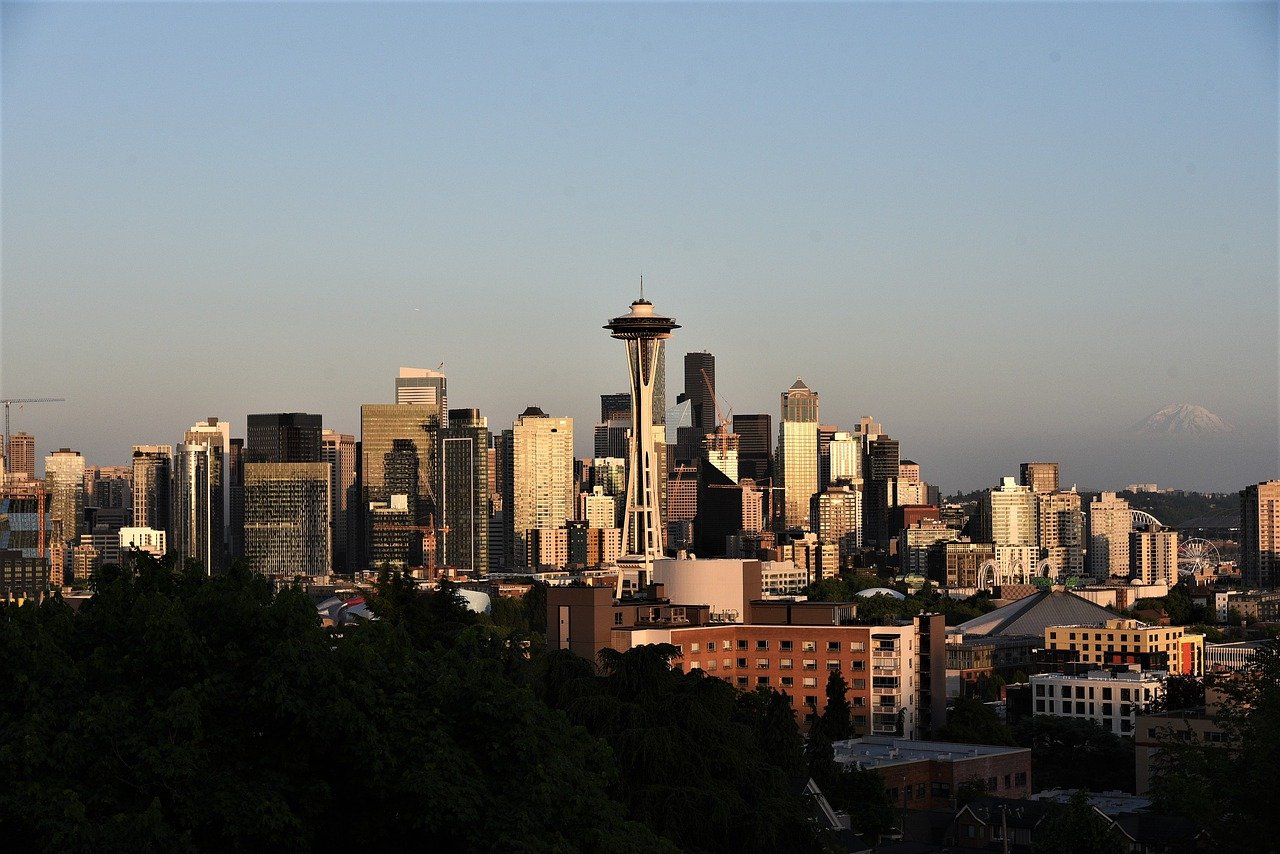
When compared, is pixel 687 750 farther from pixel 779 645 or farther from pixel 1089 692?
pixel 1089 692

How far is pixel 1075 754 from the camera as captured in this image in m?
56.7

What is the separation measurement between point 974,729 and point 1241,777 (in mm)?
38385

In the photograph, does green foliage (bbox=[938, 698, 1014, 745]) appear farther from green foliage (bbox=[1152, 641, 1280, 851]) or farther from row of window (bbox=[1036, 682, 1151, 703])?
green foliage (bbox=[1152, 641, 1280, 851])

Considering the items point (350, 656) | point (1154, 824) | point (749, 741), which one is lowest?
point (1154, 824)

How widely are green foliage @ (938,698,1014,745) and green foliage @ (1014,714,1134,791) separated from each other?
0.99 m

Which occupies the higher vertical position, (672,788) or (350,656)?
(350,656)

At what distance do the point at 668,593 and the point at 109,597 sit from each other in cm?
5761

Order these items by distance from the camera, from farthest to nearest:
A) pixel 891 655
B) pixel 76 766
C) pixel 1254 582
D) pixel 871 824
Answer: pixel 1254 582 → pixel 891 655 → pixel 871 824 → pixel 76 766

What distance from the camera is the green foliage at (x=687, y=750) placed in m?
23.5

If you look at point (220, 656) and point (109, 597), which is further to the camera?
point (109, 597)

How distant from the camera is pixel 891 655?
62656 mm

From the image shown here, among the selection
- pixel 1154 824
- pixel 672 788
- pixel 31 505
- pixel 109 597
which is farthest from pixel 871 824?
pixel 31 505

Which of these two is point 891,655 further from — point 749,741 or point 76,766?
point 76,766

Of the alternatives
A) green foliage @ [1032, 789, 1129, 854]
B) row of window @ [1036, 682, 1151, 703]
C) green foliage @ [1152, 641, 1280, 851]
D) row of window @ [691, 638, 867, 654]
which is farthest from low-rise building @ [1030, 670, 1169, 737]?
green foliage @ [1152, 641, 1280, 851]
